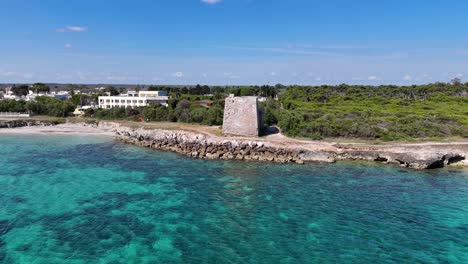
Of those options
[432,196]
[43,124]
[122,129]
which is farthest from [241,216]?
[43,124]

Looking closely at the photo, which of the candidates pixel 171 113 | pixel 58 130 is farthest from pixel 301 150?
pixel 58 130

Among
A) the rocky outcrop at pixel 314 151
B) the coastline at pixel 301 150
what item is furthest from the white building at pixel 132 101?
the rocky outcrop at pixel 314 151

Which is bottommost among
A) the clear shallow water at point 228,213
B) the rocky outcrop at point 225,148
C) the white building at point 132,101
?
the clear shallow water at point 228,213

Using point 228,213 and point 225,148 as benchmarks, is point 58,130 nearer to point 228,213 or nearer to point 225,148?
point 225,148

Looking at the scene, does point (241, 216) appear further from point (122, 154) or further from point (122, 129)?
point (122, 129)

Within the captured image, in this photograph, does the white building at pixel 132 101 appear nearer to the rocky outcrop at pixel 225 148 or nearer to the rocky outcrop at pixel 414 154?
the rocky outcrop at pixel 225 148

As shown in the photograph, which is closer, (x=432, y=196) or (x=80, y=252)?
(x=80, y=252)
